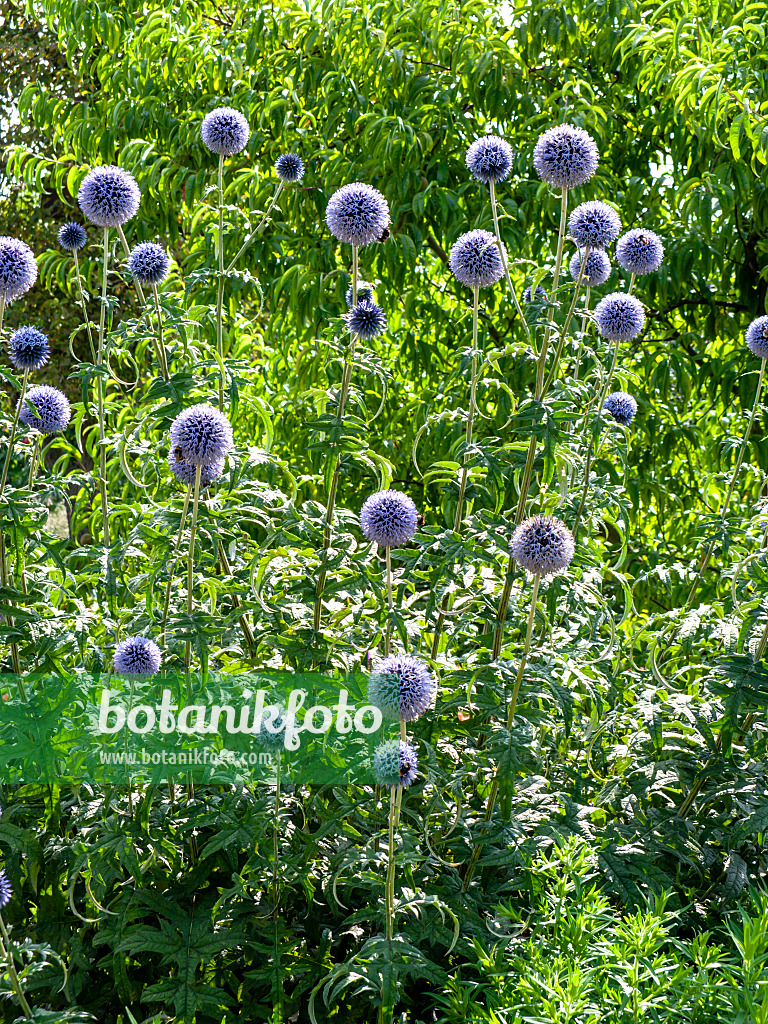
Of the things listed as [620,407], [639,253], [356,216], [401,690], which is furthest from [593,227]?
[401,690]

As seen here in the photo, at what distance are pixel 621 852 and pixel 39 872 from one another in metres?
1.42

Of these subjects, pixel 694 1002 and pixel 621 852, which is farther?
pixel 621 852

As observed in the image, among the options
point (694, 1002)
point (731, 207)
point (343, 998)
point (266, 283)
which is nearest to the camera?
point (694, 1002)

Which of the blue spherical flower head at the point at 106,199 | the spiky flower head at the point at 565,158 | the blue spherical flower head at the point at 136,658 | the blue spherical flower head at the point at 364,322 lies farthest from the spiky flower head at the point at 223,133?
the blue spherical flower head at the point at 136,658

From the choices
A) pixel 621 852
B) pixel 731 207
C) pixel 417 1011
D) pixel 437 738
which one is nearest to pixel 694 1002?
pixel 621 852

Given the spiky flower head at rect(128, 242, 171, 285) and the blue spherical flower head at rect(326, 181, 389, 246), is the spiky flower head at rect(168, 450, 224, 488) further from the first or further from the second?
the blue spherical flower head at rect(326, 181, 389, 246)

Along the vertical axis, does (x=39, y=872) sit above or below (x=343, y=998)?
above

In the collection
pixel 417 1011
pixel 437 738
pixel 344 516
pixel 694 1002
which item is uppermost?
pixel 344 516

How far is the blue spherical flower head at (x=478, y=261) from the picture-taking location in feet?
7.82

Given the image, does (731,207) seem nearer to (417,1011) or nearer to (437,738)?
(437,738)

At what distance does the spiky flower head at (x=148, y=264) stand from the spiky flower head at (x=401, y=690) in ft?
3.83

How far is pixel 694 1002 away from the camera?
178cm

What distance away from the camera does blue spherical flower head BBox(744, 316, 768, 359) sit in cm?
271

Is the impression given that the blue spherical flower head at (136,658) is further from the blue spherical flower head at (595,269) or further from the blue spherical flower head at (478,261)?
the blue spherical flower head at (595,269)
